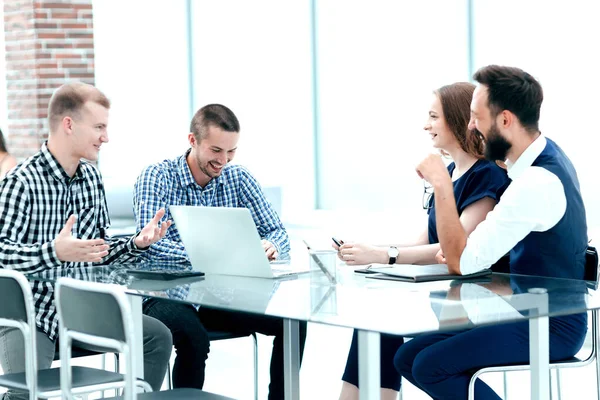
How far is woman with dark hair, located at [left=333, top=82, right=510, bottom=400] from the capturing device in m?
2.98

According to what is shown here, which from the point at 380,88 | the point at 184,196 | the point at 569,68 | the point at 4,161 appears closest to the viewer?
the point at 184,196

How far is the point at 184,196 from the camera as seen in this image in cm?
355

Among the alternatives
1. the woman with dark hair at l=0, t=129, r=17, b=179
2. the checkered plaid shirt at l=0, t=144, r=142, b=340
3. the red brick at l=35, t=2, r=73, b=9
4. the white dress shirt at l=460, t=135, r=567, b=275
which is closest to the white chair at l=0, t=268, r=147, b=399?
the checkered plaid shirt at l=0, t=144, r=142, b=340

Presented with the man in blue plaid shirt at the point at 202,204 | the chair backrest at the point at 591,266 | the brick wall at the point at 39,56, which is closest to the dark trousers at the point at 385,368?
the man in blue plaid shirt at the point at 202,204

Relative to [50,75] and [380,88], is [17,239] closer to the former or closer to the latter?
[380,88]

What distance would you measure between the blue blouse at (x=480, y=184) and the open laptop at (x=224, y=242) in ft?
1.79

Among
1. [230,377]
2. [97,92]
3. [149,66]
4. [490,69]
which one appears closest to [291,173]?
[149,66]

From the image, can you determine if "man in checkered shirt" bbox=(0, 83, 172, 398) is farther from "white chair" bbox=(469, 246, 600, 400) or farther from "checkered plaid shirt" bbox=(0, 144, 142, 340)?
"white chair" bbox=(469, 246, 600, 400)

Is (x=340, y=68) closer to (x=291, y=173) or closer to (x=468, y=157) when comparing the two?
(x=291, y=173)

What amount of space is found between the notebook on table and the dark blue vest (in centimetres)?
14

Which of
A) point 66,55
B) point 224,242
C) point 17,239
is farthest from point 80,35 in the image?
point 224,242

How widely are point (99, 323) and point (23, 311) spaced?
40 centimetres

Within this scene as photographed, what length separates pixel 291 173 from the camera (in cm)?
686

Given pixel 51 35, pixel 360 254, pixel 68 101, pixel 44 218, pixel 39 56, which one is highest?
pixel 51 35
